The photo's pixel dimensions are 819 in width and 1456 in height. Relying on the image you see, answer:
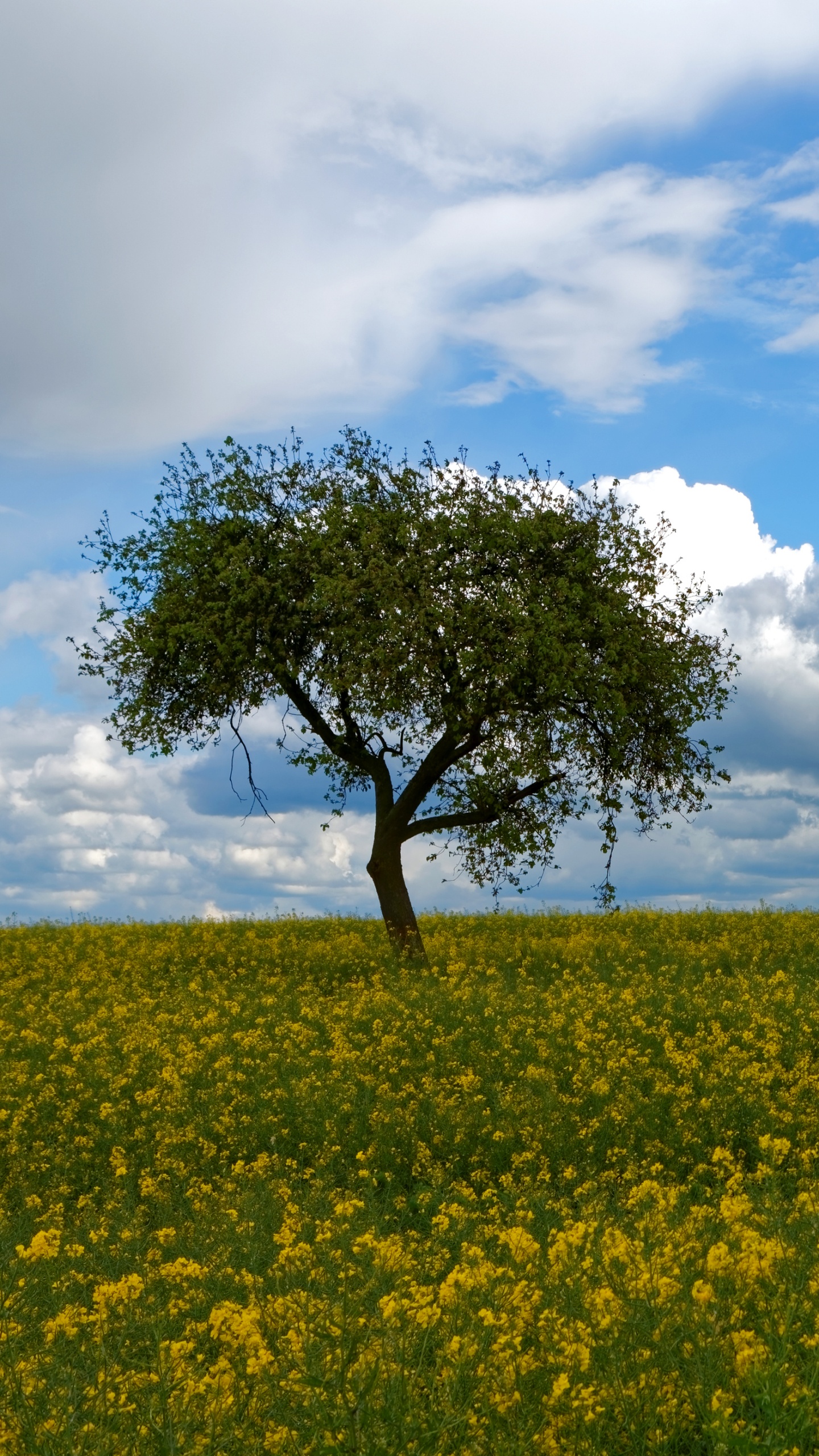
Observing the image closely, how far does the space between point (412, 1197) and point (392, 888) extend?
13085mm

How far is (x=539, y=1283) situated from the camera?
7309 millimetres

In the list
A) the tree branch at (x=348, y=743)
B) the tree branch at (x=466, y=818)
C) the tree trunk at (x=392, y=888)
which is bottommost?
the tree trunk at (x=392, y=888)

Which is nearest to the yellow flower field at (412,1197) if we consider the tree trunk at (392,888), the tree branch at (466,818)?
the tree trunk at (392,888)

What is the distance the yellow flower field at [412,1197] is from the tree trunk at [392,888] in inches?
35.4

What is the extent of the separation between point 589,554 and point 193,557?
7.99 m

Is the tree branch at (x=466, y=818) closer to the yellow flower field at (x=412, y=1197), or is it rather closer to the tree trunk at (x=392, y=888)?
the tree trunk at (x=392, y=888)

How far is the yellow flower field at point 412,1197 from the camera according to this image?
5480mm

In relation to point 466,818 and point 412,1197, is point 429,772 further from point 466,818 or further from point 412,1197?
point 412,1197

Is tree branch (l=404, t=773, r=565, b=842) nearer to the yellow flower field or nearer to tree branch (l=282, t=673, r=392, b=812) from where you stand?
Result: tree branch (l=282, t=673, r=392, b=812)

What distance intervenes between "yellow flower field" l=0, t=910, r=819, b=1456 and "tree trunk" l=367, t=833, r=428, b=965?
0.90 metres

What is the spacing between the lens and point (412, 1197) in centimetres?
1156

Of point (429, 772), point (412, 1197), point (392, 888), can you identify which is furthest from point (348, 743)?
point (412, 1197)

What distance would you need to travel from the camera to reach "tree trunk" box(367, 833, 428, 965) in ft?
80.3

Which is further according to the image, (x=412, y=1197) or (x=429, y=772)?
(x=429, y=772)
